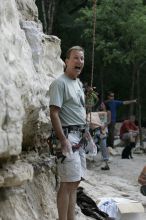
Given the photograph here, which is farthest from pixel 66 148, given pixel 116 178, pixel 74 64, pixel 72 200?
pixel 116 178

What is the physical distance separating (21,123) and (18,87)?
287 mm

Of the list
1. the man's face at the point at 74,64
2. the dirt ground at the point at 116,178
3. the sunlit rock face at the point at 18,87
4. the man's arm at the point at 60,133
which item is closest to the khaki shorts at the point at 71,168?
the man's arm at the point at 60,133

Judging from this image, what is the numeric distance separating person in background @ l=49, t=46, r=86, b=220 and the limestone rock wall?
199 millimetres

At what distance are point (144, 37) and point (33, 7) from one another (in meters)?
12.5

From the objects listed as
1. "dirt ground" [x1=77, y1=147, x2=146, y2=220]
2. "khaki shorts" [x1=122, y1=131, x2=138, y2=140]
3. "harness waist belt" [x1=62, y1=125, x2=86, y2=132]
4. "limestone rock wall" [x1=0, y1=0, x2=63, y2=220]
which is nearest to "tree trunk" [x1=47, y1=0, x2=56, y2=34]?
"khaki shorts" [x1=122, y1=131, x2=138, y2=140]

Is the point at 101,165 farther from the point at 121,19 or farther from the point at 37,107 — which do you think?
the point at 37,107

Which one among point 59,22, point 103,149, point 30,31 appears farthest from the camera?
point 59,22

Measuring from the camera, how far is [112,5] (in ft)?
63.0

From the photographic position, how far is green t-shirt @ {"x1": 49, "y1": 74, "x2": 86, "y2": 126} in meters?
4.87

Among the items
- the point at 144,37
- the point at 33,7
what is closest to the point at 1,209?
the point at 33,7

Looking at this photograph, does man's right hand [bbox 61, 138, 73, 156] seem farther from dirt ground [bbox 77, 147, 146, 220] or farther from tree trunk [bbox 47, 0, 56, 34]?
tree trunk [bbox 47, 0, 56, 34]

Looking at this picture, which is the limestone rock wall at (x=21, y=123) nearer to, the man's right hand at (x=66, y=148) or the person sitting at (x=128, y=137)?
the man's right hand at (x=66, y=148)

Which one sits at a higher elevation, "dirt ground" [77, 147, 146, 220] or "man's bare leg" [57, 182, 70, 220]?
"man's bare leg" [57, 182, 70, 220]

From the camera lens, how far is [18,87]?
4.24 meters
